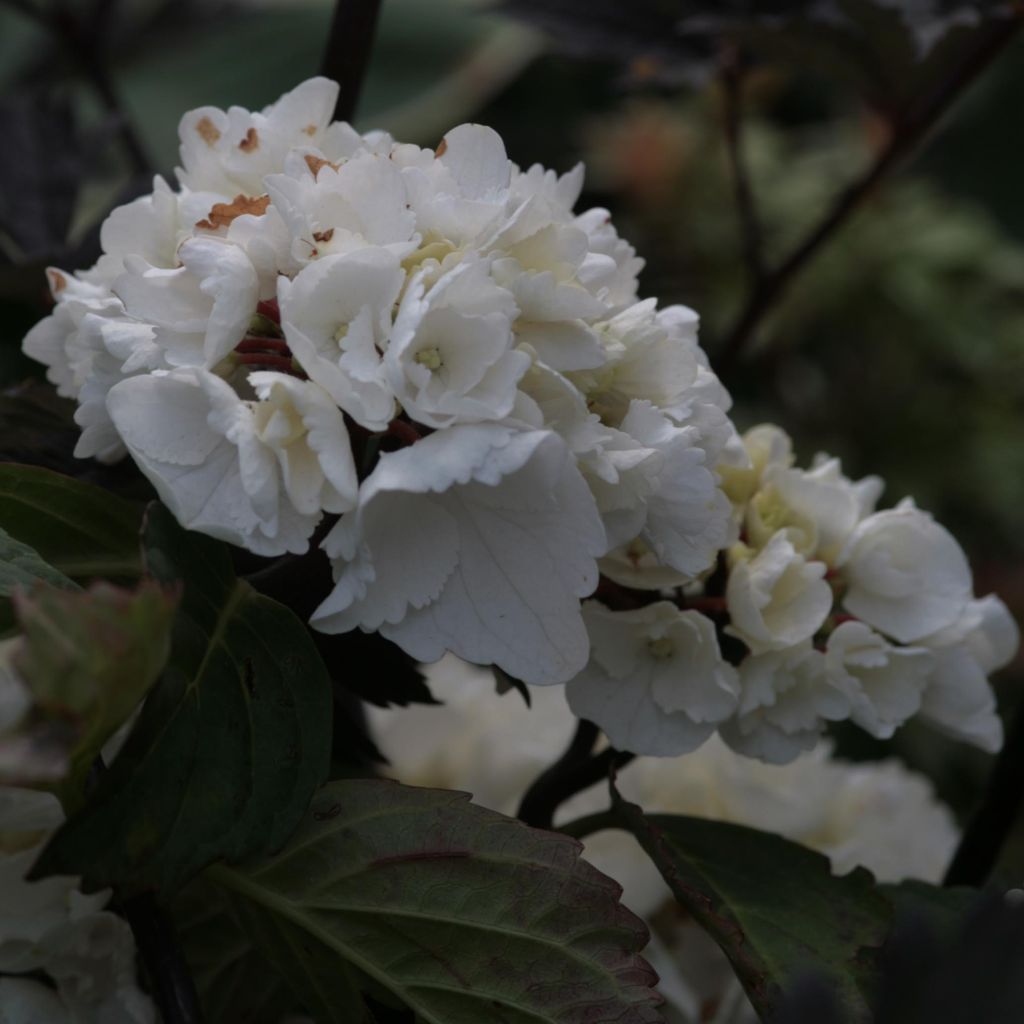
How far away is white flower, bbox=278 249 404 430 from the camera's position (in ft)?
0.86

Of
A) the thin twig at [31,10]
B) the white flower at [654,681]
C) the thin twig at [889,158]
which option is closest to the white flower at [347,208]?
the white flower at [654,681]

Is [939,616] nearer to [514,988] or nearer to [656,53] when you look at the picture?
[514,988]

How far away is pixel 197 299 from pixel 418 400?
57mm

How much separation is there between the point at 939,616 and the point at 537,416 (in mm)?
144

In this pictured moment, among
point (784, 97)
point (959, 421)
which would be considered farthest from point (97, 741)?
point (784, 97)

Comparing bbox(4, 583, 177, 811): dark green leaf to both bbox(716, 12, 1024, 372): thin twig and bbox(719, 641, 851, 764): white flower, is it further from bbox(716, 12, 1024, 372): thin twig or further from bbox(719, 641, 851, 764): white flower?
bbox(716, 12, 1024, 372): thin twig

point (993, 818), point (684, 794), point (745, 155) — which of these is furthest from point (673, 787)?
point (745, 155)

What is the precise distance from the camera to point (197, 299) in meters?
Result: 0.28

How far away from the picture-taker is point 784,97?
1.60 m

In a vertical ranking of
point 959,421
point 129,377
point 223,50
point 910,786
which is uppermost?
point 129,377

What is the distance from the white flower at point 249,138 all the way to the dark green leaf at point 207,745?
0.09 meters

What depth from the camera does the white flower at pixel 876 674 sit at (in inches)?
12.8

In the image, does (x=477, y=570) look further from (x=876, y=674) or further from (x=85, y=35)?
(x=85, y=35)

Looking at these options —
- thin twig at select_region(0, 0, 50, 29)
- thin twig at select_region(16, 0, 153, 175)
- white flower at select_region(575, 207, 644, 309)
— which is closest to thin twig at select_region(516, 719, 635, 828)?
white flower at select_region(575, 207, 644, 309)
